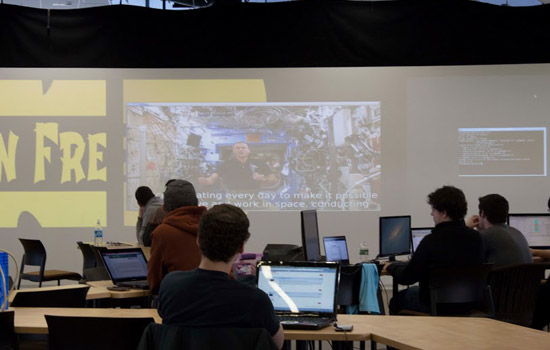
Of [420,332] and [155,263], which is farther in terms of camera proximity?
[155,263]

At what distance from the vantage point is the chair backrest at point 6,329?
3.52 metres

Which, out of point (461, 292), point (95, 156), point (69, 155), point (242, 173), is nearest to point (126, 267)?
point (461, 292)

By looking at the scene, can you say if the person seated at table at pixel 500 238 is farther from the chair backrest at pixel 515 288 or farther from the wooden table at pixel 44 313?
the wooden table at pixel 44 313

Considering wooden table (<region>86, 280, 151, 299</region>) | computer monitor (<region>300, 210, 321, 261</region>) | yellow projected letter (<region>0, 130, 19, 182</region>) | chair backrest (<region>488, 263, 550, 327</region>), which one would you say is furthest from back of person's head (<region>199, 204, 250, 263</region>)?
yellow projected letter (<region>0, 130, 19, 182</region>)

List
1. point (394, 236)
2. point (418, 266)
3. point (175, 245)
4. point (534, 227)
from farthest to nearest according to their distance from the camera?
point (534, 227)
point (394, 236)
point (418, 266)
point (175, 245)

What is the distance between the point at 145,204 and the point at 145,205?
19 millimetres

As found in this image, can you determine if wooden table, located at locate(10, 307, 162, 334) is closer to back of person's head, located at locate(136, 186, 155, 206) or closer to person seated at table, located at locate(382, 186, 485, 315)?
person seated at table, located at locate(382, 186, 485, 315)

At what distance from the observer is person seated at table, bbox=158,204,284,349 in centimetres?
269

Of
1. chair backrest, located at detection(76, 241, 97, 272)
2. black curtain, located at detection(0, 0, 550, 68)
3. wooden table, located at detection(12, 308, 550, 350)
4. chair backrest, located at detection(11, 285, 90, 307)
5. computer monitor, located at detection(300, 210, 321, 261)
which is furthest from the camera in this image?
black curtain, located at detection(0, 0, 550, 68)

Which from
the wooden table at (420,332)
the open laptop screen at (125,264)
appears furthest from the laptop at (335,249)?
the wooden table at (420,332)

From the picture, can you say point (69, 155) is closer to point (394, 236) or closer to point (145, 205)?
point (145, 205)

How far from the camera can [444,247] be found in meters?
4.86

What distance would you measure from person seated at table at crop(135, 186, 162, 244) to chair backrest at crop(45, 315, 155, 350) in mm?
4108

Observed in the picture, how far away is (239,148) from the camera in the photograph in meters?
9.56
